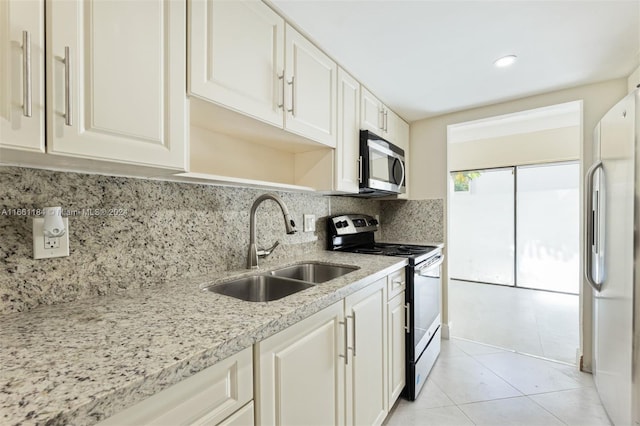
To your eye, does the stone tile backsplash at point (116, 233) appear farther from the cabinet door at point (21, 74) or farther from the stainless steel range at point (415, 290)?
the stainless steel range at point (415, 290)

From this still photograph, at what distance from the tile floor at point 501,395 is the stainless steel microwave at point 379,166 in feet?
4.74

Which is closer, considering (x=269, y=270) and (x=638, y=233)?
(x=638, y=233)

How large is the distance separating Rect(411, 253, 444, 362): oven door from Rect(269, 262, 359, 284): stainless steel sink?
0.54 meters

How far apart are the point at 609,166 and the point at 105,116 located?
93.4 inches

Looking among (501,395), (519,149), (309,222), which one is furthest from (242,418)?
(519,149)

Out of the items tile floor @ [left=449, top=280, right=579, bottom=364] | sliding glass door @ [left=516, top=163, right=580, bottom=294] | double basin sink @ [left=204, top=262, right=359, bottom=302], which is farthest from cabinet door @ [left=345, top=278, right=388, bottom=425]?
sliding glass door @ [left=516, top=163, right=580, bottom=294]

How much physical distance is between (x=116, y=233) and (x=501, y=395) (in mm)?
2419

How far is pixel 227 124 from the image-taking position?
51.5 inches

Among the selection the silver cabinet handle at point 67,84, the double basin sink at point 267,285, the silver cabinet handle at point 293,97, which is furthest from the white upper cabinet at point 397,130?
the silver cabinet handle at point 67,84

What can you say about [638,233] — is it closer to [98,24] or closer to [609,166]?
[609,166]

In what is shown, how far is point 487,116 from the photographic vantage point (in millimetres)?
2492

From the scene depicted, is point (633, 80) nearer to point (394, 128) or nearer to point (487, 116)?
point (487, 116)

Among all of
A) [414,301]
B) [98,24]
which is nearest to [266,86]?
[98,24]

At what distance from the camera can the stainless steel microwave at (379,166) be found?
1.94 metres
